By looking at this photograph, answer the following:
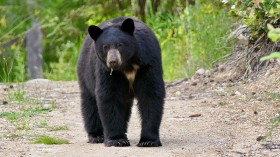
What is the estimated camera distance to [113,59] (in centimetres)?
741

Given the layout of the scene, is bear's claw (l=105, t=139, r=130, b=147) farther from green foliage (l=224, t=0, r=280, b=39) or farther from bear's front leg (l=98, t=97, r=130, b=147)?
green foliage (l=224, t=0, r=280, b=39)

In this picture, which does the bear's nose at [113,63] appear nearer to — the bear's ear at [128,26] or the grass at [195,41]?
the bear's ear at [128,26]

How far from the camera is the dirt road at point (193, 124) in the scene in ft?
23.3

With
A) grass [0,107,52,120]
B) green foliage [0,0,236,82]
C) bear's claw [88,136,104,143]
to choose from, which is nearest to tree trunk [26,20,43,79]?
green foliage [0,0,236,82]

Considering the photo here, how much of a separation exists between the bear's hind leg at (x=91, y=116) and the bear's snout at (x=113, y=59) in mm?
1075

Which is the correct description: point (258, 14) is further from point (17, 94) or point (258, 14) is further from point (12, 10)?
point (12, 10)

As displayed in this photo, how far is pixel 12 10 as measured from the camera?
25.2 meters

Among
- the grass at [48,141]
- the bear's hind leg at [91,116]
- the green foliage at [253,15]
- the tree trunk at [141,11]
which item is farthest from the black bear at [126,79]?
the tree trunk at [141,11]

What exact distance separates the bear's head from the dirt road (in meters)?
0.83

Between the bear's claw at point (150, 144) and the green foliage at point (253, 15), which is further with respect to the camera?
the green foliage at point (253, 15)

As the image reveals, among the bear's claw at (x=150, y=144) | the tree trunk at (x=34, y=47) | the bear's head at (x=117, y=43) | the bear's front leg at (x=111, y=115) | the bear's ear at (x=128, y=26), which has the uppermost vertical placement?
the bear's ear at (x=128, y=26)

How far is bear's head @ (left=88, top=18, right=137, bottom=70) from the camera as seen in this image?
752cm

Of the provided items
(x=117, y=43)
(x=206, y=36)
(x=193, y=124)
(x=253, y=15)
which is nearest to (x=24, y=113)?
(x=193, y=124)

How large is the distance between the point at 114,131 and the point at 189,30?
700 cm
